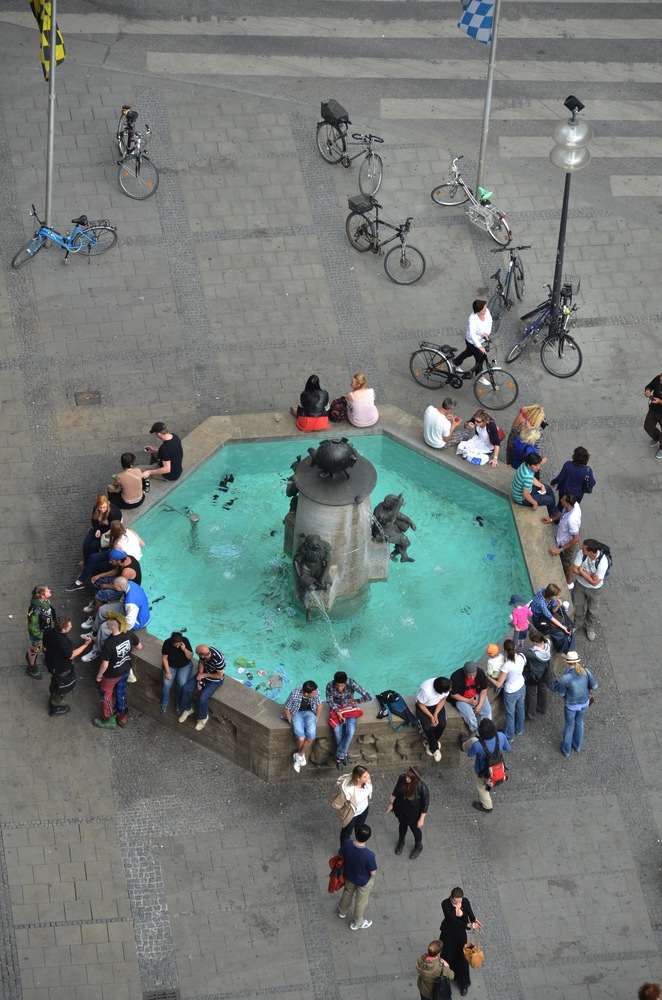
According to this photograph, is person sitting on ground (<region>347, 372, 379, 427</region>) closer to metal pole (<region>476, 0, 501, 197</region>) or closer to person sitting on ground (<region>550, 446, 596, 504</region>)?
person sitting on ground (<region>550, 446, 596, 504</region>)

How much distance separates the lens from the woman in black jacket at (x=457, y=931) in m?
18.2

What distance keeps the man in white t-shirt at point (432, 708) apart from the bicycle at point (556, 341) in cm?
705

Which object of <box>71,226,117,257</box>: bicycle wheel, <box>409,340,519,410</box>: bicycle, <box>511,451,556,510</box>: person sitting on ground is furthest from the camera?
<box>71,226,117,257</box>: bicycle wheel

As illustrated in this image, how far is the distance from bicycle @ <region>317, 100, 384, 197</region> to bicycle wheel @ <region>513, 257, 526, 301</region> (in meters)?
2.76

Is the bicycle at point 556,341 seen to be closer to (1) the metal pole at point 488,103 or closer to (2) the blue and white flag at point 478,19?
(1) the metal pole at point 488,103

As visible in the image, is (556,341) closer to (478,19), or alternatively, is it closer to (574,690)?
(478,19)

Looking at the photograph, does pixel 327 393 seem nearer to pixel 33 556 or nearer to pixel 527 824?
pixel 33 556

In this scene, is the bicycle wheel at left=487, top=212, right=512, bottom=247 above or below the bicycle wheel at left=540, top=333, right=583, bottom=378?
above

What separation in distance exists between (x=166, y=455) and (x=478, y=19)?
897cm

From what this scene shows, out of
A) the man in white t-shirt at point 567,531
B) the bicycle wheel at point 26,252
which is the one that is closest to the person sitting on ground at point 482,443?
the man in white t-shirt at point 567,531

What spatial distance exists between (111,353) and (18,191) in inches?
140

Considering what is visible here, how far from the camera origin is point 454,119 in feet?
95.7

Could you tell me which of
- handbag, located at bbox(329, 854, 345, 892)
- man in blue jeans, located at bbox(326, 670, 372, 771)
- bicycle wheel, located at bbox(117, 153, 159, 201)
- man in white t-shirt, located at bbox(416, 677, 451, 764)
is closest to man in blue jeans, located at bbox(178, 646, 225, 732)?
man in blue jeans, located at bbox(326, 670, 372, 771)

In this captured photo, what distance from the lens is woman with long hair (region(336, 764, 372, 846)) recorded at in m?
19.1
